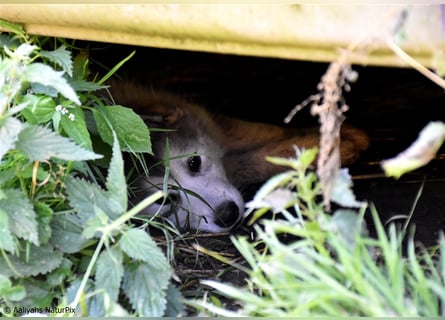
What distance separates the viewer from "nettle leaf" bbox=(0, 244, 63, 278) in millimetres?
1911

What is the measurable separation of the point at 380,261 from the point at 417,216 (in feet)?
3.21

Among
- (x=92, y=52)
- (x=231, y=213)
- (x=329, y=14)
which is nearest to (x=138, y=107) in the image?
(x=92, y=52)

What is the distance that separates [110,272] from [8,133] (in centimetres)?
46

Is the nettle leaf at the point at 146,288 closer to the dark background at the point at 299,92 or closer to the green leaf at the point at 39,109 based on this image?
the green leaf at the point at 39,109

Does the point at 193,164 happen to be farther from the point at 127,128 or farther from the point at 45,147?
the point at 45,147

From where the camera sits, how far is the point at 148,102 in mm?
3623

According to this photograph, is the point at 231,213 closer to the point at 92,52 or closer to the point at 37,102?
the point at 92,52

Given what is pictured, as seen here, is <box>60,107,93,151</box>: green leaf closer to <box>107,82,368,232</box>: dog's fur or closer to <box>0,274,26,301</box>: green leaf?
<box>0,274,26,301</box>: green leaf

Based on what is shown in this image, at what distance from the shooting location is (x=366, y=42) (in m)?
1.58

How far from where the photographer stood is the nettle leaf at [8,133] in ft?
6.01

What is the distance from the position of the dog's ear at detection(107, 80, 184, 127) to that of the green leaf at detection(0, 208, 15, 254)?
1.54 meters

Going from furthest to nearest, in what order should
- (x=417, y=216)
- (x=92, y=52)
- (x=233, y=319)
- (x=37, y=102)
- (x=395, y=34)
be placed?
1. (x=92, y=52)
2. (x=417, y=216)
3. (x=37, y=102)
4. (x=233, y=319)
5. (x=395, y=34)

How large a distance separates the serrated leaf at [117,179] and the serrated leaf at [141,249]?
0.09m

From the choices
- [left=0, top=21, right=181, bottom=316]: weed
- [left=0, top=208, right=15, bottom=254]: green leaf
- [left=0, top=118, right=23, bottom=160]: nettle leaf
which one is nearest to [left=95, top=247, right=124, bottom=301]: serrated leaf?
[left=0, top=21, right=181, bottom=316]: weed
